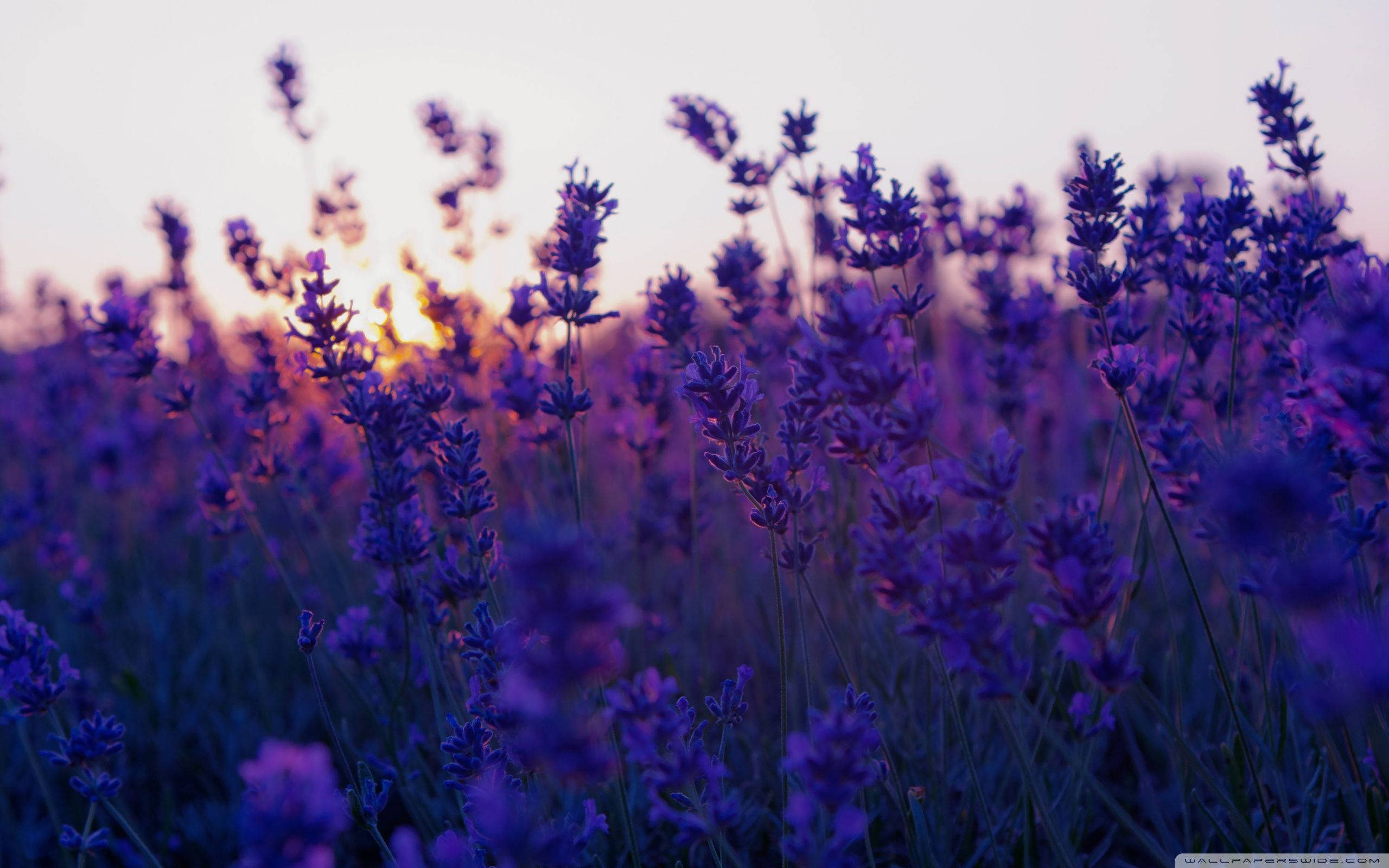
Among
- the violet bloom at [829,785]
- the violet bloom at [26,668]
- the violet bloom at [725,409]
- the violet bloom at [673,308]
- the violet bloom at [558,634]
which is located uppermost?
the violet bloom at [673,308]

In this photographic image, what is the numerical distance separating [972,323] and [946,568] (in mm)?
5198

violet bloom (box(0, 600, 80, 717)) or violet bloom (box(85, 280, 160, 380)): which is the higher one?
violet bloom (box(85, 280, 160, 380))

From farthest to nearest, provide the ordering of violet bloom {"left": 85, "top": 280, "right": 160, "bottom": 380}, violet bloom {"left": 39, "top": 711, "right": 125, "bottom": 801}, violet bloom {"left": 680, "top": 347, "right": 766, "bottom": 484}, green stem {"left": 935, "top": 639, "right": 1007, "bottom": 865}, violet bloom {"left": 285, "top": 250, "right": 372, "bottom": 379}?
violet bloom {"left": 85, "top": 280, "right": 160, "bottom": 380} < violet bloom {"left": 285, "top": 250, "right": 372, "bottom": 379} < violet bloom {"left": 39, "top": 711, "right": 125, "bottom": 801} < violet bloom {"left": 680, "top": 347, "right": 766, "bottom": 484} < green stem {"left": 935, "top": 639, "right": 1007, "bottom": 865}

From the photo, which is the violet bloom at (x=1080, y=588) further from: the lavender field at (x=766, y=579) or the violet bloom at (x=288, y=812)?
the violet bloom at (x=288, y=812)

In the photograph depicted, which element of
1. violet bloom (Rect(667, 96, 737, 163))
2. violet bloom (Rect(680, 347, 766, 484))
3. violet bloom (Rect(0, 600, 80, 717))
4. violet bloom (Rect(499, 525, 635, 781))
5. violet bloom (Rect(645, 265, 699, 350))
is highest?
violet bloom (Rect(667, 96, 737, 163))

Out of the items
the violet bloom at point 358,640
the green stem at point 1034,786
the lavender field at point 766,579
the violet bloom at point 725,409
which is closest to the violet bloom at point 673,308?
the lavender field at point 766,579

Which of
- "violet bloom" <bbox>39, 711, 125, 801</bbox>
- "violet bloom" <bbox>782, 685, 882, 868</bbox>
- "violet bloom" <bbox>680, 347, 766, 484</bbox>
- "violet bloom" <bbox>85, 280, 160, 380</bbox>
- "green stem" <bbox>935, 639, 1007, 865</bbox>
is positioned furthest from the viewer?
"violet bloom" <bbox>85, 280, 160, 380</bbox>

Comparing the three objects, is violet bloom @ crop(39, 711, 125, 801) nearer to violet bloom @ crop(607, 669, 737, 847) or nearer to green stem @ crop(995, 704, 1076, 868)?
violet bloom @ crop(607, 669, 737, 847)

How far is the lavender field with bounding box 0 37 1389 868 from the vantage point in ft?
3.85

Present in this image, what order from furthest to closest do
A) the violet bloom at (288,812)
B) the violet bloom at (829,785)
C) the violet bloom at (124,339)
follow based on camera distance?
1. the violet bloom at (124,339)
2. the violet bloom at (829,785)
3. the violet bloom at (288,812)

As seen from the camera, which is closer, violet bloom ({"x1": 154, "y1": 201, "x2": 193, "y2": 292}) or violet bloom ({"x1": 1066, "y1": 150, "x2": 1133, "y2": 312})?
violet bloom ({"x1": 1066, "y1": 150, "x2": 1133, "y2": 312})

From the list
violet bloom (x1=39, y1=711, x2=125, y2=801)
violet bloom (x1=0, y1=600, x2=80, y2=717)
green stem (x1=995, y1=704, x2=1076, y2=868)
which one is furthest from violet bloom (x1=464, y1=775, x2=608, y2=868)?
violet bloom (x1=0, y1=600, x2=80, y2=717)

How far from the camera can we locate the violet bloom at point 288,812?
0.91m

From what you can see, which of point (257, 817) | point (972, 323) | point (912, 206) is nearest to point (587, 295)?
point (912, 206)
